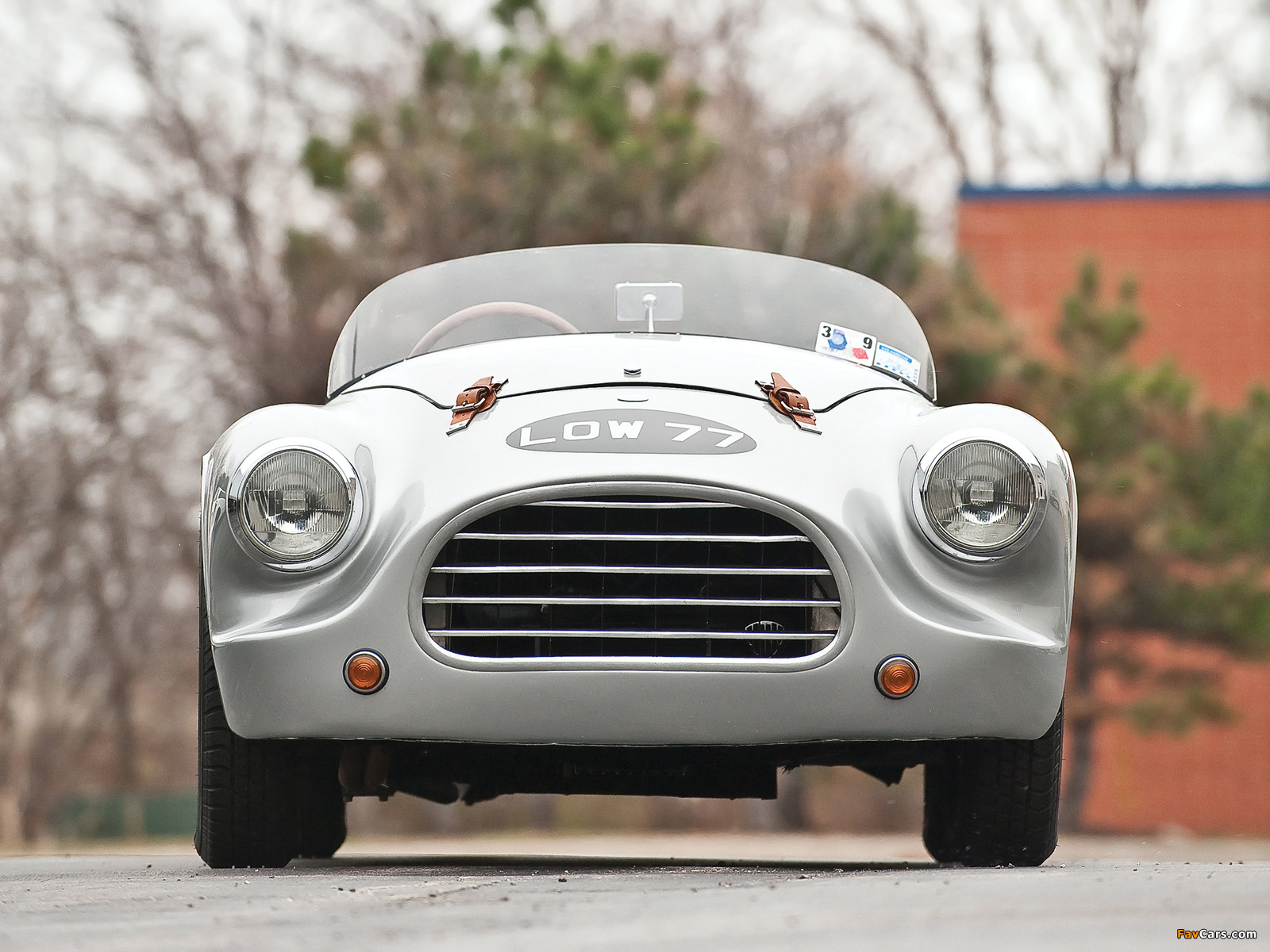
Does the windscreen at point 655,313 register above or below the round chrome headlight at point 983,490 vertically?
above

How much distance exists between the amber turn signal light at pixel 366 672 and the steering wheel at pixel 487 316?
140cm

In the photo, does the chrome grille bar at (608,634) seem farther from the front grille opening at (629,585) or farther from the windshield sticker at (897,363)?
the windshield sticker at (897,363)

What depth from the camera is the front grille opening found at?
356 cm

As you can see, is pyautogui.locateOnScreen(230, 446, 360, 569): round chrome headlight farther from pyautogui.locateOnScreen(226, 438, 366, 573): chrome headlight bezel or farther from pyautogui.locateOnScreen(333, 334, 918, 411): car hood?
pyautogui.locateOnScreen(333, 334, 918, 411): car hood

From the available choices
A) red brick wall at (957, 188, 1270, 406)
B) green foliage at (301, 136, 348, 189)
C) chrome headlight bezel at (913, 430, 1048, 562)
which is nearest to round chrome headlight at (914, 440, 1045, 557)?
chrome headlight bezel at (913, 430, 1048, 562)

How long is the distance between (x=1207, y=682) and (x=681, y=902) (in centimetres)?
1182

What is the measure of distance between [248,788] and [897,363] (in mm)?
2059

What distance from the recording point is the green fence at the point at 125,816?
19922 millimetres

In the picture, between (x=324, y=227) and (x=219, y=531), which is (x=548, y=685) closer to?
(x=219, y=531)

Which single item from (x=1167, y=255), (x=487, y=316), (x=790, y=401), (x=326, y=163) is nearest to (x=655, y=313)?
(x=487, y=316)

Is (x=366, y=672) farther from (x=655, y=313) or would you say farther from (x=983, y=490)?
(x=655, y=313)

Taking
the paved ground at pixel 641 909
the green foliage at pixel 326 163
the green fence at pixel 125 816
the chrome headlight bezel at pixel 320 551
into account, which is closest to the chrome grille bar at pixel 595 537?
the chrome headlight bezel at pixel 320 551

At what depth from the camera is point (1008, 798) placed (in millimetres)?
3957

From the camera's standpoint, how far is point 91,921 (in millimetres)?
2826
